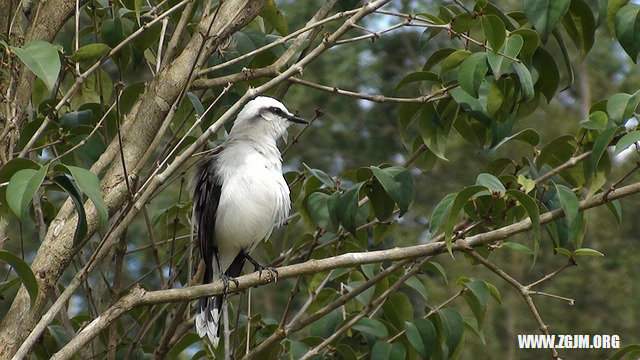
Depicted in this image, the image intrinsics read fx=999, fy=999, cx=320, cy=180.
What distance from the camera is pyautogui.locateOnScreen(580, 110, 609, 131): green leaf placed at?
2652 millimetres

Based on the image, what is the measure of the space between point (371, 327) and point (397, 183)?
1.47 feet

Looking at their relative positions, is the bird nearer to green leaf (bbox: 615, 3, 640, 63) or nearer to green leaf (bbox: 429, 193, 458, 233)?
green leaf (bbox: 429, 193, 458, 233)

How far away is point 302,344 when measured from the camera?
2934mm

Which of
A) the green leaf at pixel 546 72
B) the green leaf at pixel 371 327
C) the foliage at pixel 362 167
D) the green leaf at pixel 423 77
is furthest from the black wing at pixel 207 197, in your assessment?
the green leaf at pixel 546 72

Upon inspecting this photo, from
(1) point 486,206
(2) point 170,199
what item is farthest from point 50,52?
(2) point 170,199

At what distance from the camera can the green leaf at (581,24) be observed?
284cm

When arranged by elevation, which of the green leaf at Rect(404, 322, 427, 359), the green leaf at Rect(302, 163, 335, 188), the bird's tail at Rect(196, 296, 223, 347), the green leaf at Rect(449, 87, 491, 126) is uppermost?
the green leaf at Rect(449, 87, 491, 126)

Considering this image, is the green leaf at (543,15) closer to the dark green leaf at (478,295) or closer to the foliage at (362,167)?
the foliage at (362,167)

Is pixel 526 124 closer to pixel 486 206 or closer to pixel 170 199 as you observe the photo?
pixel 170 199

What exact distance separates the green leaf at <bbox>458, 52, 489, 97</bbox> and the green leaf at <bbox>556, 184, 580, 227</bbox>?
336mm

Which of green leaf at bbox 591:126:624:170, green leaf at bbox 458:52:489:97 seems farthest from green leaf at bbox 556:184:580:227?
green leaf at bbox 458:52:489:97

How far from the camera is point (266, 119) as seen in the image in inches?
161

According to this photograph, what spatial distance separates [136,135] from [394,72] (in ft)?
33.7

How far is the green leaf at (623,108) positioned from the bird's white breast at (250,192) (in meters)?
1.44
